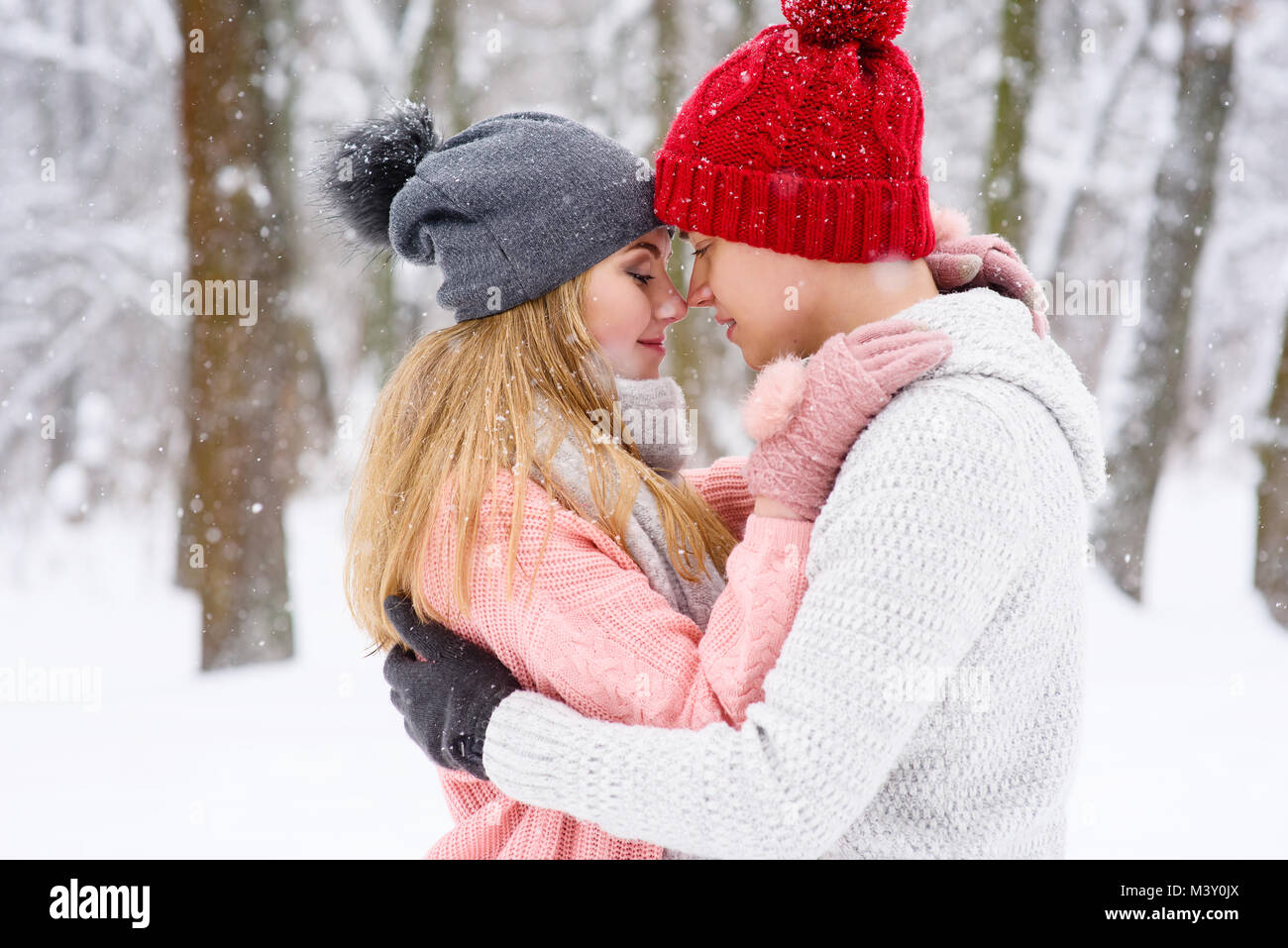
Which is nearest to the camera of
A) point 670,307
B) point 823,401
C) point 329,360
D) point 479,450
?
point 823,401

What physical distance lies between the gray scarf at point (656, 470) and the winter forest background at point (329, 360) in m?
2.16

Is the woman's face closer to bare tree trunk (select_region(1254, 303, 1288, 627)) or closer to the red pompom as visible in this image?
the red pompom

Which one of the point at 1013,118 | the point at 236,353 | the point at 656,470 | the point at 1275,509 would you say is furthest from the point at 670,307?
the point at 1275,509

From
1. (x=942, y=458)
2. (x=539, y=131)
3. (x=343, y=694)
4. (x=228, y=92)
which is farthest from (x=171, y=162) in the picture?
(x=942, y=458)

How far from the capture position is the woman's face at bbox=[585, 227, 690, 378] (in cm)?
223

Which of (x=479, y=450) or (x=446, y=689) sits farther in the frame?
(x=479, y=450)

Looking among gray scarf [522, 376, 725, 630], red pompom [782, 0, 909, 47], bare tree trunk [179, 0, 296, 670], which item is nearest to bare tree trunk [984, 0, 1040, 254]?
bare tree trunk [179, 0, 296, 670]

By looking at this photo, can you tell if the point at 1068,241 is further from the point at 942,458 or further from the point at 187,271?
the point at 942,458

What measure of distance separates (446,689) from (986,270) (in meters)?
1.31

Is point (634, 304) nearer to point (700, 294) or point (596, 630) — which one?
point (700, 294)

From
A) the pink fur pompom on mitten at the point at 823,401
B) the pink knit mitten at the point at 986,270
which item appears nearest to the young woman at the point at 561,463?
the pink fur pompom on mitten at the point at 823,401

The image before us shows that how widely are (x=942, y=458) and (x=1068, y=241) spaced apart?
7217 mm

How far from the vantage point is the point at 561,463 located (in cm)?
206

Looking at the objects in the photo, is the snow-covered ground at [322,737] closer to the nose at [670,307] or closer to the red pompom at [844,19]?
the nose at [670,307]
